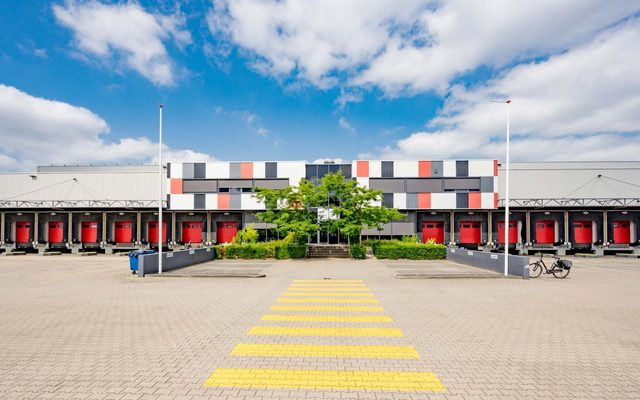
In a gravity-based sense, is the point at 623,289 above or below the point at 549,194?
below

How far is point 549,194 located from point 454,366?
1526 inches

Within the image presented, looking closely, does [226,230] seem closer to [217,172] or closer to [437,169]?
[217,172]

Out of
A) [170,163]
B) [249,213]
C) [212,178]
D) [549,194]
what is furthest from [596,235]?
[170,163]

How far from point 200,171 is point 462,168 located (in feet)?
98.1

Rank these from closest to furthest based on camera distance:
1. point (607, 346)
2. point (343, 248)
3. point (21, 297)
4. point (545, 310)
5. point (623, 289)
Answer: point (607, 346) < point (545, 310) < point (21, 297) < point (623, 289) < point (343, 248)

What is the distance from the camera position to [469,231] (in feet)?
117

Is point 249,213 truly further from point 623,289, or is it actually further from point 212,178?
point 623,289

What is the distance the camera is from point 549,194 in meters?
36.3

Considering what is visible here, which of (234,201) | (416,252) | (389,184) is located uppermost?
(389,184)

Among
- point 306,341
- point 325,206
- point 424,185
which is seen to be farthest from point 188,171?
point 306,341

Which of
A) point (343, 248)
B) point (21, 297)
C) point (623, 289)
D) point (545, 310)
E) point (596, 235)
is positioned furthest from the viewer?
point (596, 235)

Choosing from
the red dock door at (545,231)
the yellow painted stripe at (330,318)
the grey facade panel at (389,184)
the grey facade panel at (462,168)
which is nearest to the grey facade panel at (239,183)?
the grey facade panel at (389,184)

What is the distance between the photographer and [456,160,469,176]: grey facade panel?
3519 cm

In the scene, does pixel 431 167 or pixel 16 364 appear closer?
pixel 16 364
